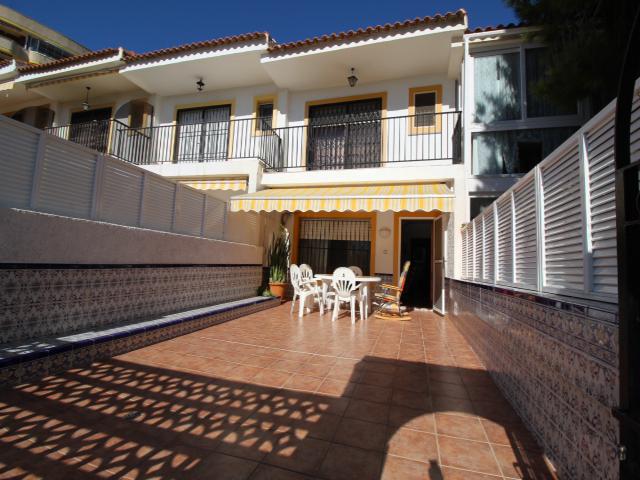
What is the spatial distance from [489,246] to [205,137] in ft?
36.9

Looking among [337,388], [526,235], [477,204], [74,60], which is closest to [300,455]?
[337,388]

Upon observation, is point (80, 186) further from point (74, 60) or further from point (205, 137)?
point (74, 60)

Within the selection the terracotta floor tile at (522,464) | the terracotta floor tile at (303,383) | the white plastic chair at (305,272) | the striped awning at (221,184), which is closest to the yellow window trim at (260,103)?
the striped awning at (221,184)

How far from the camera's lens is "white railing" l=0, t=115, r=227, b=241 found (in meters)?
4.09

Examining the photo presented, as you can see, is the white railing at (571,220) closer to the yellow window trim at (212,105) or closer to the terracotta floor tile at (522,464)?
the terracotta floor tile at (522,464)

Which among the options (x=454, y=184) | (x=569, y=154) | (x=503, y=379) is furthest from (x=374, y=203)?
(x=569, y=154)

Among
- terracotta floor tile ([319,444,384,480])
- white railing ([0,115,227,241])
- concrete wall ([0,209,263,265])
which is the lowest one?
terracotta floor tile ([319,444,384,480])

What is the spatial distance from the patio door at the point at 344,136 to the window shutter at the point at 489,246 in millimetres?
5877

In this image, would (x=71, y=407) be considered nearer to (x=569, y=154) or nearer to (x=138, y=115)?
(x=569, y=154)

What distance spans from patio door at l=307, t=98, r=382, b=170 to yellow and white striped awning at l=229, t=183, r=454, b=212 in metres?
1.94

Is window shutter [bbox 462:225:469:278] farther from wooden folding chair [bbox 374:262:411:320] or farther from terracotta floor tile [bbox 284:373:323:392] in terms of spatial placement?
terracotta floor tile [bbox 284:373:323:392]

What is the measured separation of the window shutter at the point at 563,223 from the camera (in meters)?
2.22

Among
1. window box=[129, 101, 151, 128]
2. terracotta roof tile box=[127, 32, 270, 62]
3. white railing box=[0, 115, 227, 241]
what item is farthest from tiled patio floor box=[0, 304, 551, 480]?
window box=[129, 101, 151, 128]

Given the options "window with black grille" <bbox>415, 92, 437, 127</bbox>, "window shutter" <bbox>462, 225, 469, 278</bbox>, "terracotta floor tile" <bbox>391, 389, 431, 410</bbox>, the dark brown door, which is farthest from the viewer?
the dark brown door
